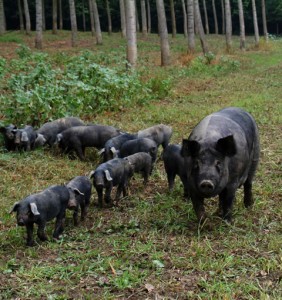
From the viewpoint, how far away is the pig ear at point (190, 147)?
561 centimetres

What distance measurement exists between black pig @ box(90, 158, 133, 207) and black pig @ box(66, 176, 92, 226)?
160 millimetres

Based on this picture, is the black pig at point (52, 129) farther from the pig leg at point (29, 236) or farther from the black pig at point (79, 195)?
the pig leg at point (29, 236)

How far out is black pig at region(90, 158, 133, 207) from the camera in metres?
6.82

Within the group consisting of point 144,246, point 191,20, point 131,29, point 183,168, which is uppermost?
point 191,20

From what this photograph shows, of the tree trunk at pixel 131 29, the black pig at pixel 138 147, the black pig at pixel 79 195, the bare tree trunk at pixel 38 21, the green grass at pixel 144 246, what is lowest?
the green grass at pixel 144 246

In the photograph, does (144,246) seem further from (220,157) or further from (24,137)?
(24,137)

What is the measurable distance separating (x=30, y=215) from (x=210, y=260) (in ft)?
6.53

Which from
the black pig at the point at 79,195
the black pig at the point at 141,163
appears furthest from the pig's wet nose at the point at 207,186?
the black pig at the point at 141,163

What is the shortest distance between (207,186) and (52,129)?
5016 mm

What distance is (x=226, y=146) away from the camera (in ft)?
18.4

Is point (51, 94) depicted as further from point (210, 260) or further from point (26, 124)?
point (210, 260)

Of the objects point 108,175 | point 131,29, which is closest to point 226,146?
point 108,175

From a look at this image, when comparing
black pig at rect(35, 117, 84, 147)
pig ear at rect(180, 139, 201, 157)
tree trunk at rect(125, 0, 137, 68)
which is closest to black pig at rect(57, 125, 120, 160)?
black pig at rect(35, 117, 84, 147)

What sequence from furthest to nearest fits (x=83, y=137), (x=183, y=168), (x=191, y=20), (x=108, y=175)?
1. (x=191, y=20)
2. (x=83, y=137)
3. (x=183, y=168)
4. (x=108, y=175)
